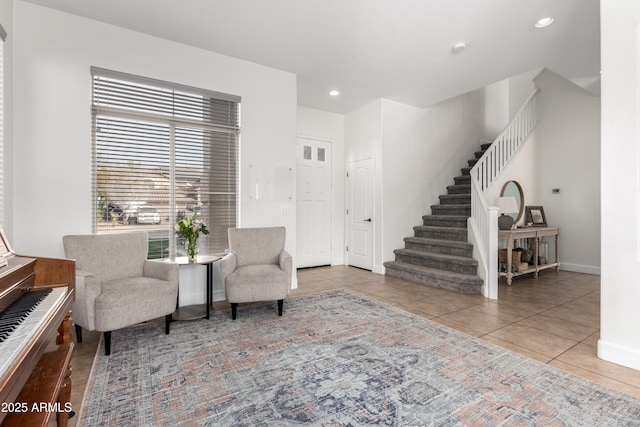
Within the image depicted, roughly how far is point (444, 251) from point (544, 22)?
9.87 feet

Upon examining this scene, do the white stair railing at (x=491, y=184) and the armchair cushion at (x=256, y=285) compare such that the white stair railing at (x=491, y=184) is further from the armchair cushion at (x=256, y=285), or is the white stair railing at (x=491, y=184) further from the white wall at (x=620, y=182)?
the armchair cushion at (x=256, y=285)

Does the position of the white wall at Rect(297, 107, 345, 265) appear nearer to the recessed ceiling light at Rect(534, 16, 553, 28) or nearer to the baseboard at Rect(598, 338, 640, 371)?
the recessed ceiling light at Rect(534, 16, 553, 28)

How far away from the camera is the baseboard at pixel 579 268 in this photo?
16.4ft

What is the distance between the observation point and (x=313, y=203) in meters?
5.62

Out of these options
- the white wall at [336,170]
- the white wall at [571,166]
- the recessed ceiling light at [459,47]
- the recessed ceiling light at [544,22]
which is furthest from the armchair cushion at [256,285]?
the white wall at [571,166]

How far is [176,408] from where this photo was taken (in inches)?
67.0

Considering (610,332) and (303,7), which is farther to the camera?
(303,7)

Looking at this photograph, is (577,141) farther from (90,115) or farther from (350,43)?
(90,115)

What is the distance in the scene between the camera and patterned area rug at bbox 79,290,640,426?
1.64 meters

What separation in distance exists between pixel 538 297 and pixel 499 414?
8.96 feet

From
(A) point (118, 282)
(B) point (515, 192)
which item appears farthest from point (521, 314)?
(A) point (118, 282)

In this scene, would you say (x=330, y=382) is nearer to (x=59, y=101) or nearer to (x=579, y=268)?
(x=59, y=101)

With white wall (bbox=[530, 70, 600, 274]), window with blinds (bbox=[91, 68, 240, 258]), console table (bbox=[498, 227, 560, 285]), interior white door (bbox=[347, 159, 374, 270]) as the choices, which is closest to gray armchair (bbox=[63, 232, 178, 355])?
window with blinds (bbox=[91, 68, 240, 258])

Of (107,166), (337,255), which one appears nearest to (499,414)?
(107,166)
